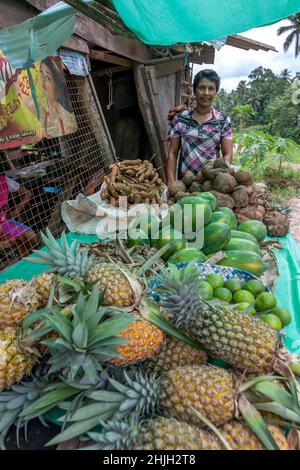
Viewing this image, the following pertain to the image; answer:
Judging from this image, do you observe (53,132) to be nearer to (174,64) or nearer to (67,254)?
(67,254)

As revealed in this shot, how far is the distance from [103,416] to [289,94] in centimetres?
4917

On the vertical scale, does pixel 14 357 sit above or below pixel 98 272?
below

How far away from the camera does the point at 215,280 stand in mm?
1733

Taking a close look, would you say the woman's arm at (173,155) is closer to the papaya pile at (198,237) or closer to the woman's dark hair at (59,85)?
the woman's dark hair at (59,85)

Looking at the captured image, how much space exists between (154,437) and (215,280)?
35.3 inches

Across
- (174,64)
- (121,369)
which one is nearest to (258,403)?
(121,369)

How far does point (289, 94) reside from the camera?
42.1 metres

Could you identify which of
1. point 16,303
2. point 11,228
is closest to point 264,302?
point 16,303

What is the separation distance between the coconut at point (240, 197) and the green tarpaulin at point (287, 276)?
0.56 metres

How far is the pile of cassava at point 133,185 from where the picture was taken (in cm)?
333

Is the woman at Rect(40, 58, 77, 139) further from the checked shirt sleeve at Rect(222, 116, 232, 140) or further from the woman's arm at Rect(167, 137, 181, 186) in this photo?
the checked shirt sleeve at Rect(222, 116, 232, 140)

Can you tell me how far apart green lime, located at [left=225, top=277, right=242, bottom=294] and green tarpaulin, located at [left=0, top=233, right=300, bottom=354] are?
1.42ft

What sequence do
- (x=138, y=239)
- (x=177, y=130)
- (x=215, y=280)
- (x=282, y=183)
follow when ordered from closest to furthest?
(x=215, y=280), (x=138, y=239), (x=177, y=130), (x=282, y=183)

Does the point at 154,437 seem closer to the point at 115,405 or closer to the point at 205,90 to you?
the point at 115,405
